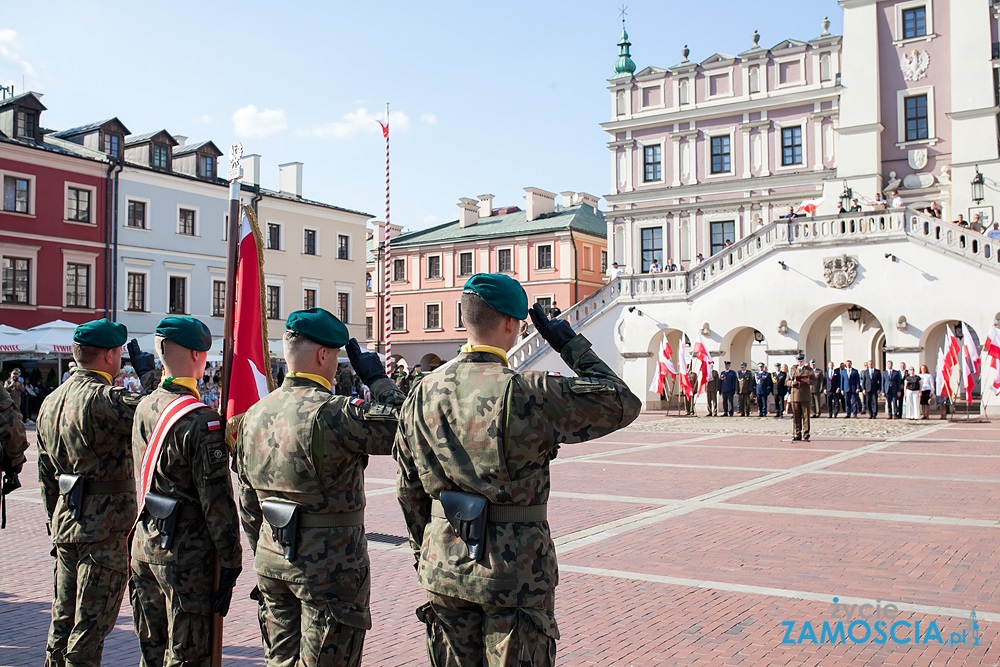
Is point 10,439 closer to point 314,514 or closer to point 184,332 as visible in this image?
point 184,332

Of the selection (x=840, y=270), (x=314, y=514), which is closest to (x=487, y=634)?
(x=314, y=514)

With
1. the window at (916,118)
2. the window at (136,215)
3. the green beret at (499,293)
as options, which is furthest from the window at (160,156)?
the green beret at (499,293)

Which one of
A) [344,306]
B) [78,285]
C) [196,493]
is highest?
[78,285]

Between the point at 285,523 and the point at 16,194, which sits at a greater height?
the point at 16,194

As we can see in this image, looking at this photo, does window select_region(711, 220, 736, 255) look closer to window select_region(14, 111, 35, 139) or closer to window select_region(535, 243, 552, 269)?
window select_region(535, 243, 552, 269)

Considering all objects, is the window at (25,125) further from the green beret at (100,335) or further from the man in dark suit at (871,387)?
the green beret at (100,335)

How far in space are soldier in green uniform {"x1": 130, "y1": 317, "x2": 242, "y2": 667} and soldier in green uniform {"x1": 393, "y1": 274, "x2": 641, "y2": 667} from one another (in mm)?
1240

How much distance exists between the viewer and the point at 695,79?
1619 inches

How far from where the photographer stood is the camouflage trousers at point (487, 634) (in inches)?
134

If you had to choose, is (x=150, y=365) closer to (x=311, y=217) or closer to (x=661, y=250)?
(x=661, y=250)

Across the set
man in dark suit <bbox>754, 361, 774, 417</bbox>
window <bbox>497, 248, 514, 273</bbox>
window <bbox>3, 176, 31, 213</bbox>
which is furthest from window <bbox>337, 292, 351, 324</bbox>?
man in dark suit <bbox>754, 361, 774, 417</bbox>

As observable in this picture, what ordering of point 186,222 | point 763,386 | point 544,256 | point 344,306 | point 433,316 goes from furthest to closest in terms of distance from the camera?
point 433,316
point 544,256
point 344,306
point 186,222
point 763,386

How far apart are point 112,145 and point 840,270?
3086cm

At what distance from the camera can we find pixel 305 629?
3891mm
